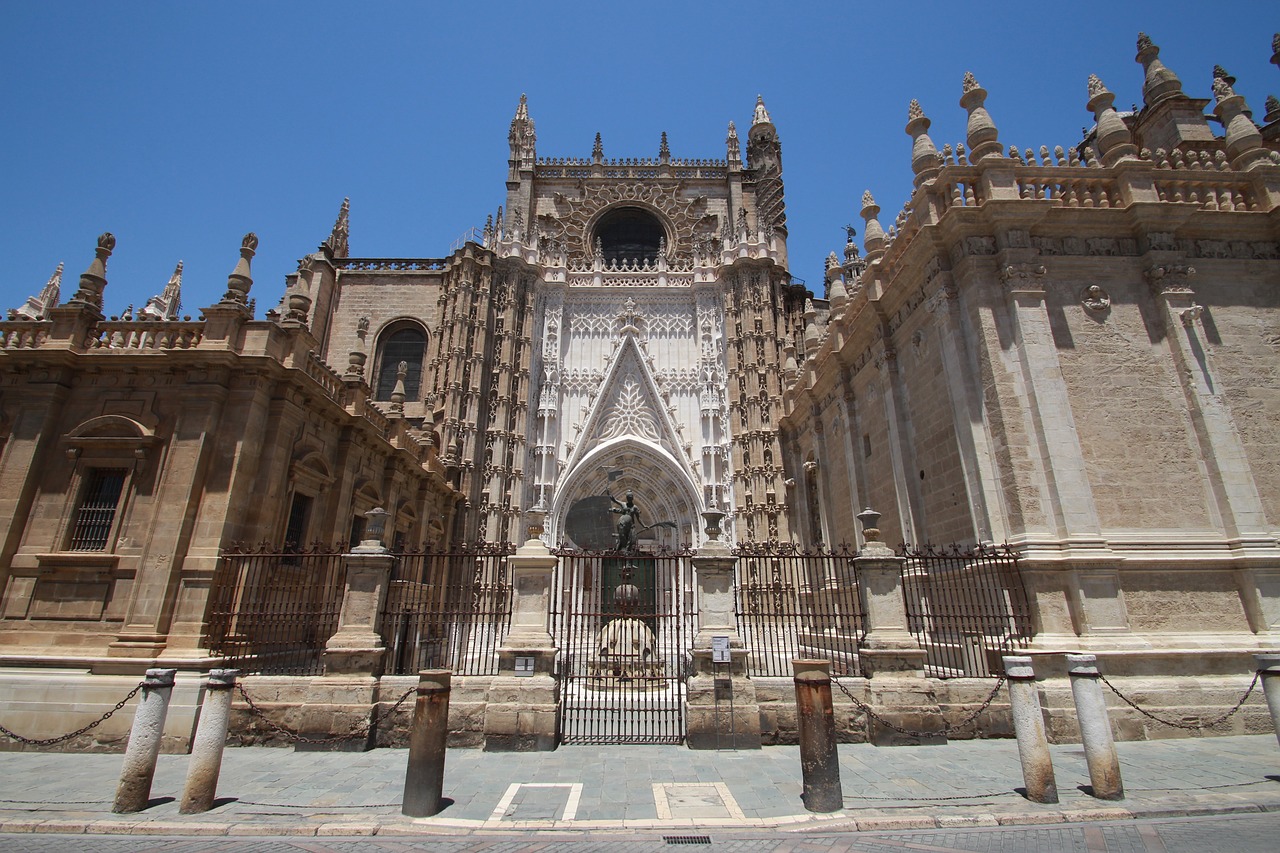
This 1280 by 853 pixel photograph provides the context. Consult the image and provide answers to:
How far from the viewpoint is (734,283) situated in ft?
91.8

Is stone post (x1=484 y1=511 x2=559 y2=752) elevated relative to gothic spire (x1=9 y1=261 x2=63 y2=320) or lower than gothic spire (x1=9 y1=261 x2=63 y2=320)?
lower

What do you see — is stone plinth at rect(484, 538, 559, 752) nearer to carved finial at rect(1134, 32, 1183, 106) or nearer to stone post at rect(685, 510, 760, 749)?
stone post at rect(685, 510, 760, 749)

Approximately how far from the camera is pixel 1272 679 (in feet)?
21.4

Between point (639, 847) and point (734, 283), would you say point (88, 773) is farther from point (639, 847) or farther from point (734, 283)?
point (734, 283)

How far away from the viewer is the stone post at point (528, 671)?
A: 844cm

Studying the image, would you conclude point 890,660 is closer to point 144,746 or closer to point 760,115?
point 144,746

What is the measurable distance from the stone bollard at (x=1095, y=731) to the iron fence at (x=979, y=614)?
263 cm

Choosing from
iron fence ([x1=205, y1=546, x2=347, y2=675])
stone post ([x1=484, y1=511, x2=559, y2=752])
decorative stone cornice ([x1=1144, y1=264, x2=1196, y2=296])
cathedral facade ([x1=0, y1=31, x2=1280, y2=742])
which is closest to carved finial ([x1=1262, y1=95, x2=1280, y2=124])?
cathedral facade ([x1=0, y1=31, x2=1280, y2=742])

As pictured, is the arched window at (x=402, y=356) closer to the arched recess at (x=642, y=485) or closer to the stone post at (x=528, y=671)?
the arched recess at (x=642, y=485)

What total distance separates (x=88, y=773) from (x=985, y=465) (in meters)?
13.5

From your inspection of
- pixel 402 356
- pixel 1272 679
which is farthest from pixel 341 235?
pixel 1272 679

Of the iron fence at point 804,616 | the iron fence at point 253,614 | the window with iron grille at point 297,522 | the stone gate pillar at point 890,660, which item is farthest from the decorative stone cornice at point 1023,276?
the window with iron grille at point 297,522

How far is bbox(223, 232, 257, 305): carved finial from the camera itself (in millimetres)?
11102

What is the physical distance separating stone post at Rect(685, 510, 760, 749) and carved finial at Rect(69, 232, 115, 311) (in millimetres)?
12010
